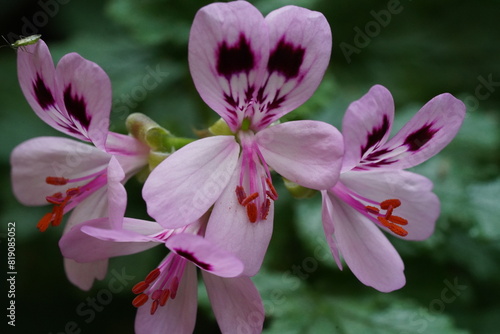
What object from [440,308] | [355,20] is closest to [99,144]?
[440,308]

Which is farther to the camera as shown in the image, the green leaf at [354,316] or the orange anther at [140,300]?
the green leaf at [354,316]

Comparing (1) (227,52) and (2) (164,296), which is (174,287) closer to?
(2) (164,296)

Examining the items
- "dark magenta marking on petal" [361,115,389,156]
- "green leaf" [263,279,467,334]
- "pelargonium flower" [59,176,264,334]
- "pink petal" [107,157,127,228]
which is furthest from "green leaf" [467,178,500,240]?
"pink petal" [107,157,127,228]

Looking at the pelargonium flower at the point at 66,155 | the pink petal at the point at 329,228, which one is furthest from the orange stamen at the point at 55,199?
the pink petal at the point at 329,228

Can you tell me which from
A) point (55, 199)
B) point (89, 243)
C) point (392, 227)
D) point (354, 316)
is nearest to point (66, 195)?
point (55, 199)

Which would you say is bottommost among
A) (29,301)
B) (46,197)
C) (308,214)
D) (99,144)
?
(29,301)

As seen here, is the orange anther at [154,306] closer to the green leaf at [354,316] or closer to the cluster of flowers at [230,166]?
the cluster of flowers at [230,166]

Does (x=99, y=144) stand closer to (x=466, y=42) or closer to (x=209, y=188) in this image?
(x=209, y=188)
